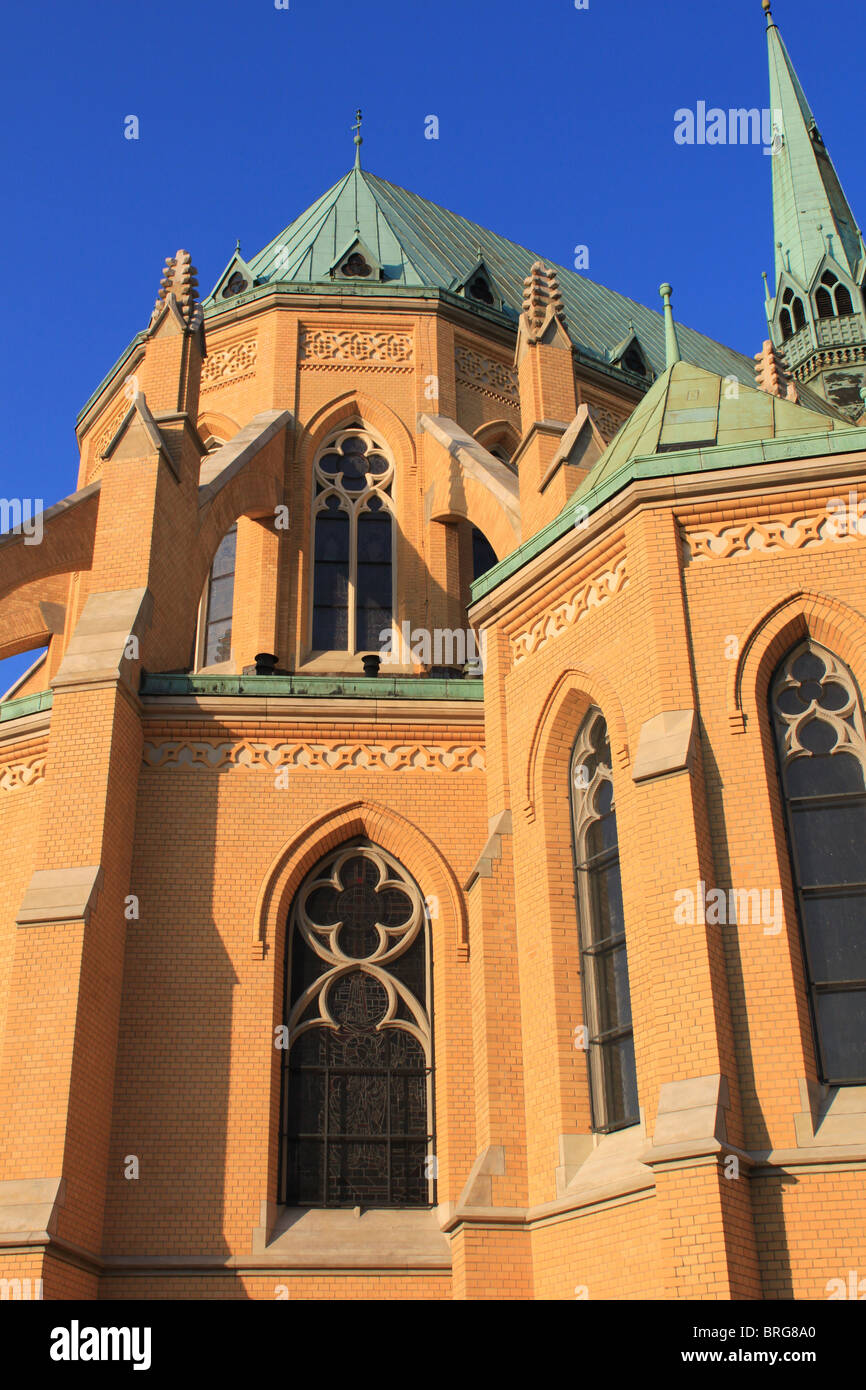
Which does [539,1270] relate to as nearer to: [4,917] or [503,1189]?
[503,1189]

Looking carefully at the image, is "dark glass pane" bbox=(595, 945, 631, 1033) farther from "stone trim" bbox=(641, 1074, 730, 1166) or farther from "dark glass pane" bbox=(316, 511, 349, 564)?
"dark glass pane" bbox=(316, 511, 349, 564)

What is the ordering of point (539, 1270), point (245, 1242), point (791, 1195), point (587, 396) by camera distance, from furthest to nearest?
1. point (587, 396)
2. point (245, 1242)
3. point (539, 1270)
4. point (791, 1195)

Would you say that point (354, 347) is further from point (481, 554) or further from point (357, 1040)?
point (357, 1040)

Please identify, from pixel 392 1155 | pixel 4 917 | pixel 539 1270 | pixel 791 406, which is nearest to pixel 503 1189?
pixel 539 1270

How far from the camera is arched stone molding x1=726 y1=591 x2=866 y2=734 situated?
12.1 m

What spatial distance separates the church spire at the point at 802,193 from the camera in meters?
37.8

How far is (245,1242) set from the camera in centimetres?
1362

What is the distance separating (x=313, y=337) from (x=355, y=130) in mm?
7727

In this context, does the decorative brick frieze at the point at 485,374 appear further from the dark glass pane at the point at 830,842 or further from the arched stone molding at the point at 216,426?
the dark glass pane at the point at 830,842

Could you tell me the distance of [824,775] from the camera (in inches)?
475

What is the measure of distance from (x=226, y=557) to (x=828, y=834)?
12749 mm

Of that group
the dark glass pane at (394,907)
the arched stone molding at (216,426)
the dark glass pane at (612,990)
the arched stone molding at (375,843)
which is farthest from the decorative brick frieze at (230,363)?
the dark glass pane at (612,990)

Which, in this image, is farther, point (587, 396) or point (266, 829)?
point (587, 396)

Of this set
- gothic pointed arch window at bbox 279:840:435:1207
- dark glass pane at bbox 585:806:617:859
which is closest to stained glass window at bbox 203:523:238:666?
gothic pointed arch window at bbox 279:840:435:1207
